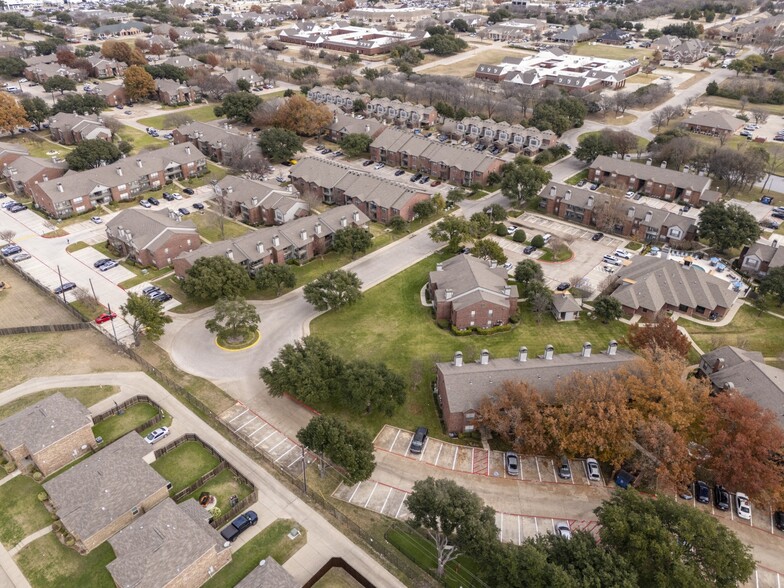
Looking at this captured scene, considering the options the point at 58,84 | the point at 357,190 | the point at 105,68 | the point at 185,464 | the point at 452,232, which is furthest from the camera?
the point at 105,68

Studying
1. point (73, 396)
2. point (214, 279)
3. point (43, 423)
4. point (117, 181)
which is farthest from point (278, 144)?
point (43, 423)

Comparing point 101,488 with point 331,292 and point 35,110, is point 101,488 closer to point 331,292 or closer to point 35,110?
point 331,292

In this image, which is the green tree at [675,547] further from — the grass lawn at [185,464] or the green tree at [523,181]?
the green tree at [523,181]

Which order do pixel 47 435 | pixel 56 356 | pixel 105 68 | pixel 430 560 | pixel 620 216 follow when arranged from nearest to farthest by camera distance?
pixel 430 560
pixel 47 435
pixel 56 356
pixel 620 216
pixel 105 68

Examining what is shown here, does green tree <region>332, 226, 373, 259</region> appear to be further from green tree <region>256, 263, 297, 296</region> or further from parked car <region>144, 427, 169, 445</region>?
parked car <region>144, 427, 169, 445</region>

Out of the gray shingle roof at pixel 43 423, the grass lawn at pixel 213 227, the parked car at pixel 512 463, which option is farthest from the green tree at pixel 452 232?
the gray shingle roof at pixel 43 423

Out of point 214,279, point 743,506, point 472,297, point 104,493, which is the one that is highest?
point 214,279

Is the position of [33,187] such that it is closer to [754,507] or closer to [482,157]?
[482,157]
